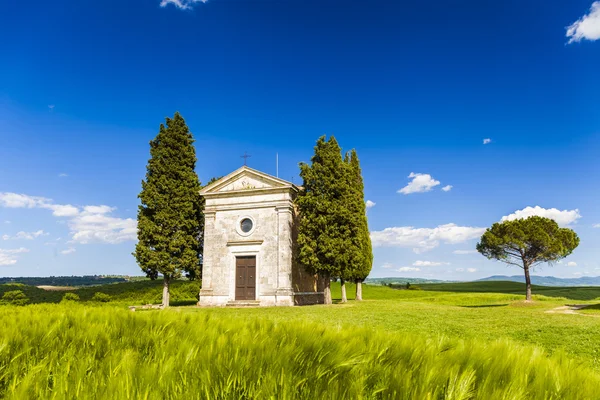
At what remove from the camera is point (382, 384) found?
1.60 m

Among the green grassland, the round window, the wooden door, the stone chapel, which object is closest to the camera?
the stone chapel

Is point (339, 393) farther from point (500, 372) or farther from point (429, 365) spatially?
point (500, 372)

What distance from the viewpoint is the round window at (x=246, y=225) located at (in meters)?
27.7

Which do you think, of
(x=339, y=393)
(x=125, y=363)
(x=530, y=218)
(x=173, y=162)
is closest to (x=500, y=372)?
(x=339, y=393)

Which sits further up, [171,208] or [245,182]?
[245,182]

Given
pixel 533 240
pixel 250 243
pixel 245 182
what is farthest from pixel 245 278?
pixel 533 240

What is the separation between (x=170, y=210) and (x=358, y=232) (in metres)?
14.2

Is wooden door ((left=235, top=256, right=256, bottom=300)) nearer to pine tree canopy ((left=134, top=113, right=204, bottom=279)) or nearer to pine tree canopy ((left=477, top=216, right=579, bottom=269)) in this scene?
pine tree canopy ((left=134, top=113, right=204, bottom=279))

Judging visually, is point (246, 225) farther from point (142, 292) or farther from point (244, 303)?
point (142, 292)

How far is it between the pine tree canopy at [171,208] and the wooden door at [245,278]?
3656 mm

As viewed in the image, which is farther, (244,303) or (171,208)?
(171,208)

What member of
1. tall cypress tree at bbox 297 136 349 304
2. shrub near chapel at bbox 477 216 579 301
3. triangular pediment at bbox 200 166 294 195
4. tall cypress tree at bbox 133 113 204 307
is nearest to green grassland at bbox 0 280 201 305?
tall cypress tree at bbox 133 113 204 307

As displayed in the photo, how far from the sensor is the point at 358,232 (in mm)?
26922

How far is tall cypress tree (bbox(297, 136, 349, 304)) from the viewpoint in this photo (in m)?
25.6
